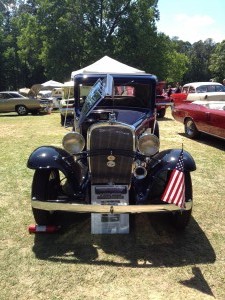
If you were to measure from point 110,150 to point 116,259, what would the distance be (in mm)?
1189

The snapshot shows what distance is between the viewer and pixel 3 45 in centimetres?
4597

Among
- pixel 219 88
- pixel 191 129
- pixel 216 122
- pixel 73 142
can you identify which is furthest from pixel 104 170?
pixel 219 88

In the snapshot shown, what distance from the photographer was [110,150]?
412cm

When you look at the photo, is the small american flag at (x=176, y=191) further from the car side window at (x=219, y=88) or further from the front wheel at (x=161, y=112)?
the car side window at (x=219, y=88)

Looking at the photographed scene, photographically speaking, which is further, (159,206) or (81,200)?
(81,200)

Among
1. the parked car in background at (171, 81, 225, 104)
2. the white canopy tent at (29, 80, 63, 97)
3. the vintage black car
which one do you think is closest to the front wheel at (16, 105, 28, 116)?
the parked car in background at (171, 81, 225, 104)

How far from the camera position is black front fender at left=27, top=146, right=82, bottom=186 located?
422 cm

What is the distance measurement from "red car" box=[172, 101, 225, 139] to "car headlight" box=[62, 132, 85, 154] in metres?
4.83

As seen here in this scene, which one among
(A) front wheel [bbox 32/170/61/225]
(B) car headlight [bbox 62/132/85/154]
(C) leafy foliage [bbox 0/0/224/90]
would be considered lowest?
(A) front wheel [bbox 32/170/61/225]

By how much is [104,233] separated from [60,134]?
25.1 feet

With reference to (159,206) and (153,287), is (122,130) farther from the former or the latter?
(153,287)

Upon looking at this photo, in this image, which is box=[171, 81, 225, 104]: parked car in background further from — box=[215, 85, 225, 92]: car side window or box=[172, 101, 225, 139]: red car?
box=[172, 101, 225, 139]: red car

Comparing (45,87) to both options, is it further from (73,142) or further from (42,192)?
(42,192)

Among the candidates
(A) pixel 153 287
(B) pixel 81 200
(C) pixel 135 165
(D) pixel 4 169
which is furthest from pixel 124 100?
(A) pixel 153 287
